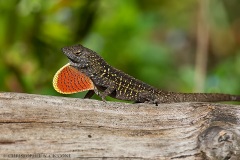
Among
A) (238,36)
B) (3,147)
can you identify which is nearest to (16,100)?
(3,147)

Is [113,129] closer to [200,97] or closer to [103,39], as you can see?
[200,97]

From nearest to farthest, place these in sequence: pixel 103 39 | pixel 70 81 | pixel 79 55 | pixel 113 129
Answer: pixel 113 129 < pixel 70 81 < pixel 79 55 < pixel 103 39

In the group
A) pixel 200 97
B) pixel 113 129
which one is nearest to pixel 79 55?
pixel 200 97

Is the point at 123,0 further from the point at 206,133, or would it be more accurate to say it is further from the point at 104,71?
the point at 206,133

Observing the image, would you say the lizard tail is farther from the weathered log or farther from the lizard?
the weathered log

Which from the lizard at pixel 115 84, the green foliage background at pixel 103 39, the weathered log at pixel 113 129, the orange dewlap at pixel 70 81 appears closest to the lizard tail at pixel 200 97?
the lizard at pixel 115 84

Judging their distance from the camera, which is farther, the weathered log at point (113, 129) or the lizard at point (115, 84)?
the lizard at point (115, 84)

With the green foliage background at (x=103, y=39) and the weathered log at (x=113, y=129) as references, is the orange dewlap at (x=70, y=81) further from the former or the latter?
the green foliage background at (x=103, y=39)

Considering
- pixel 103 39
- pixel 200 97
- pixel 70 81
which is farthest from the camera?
pixel 103 39
